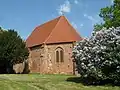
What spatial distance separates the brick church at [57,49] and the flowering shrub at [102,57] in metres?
25.1

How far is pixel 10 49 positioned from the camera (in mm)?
51656

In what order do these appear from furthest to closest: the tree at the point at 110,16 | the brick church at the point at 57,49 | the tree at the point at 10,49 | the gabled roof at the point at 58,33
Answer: the gabled roof at the point at 58,33 → the brick church at the point at 57,49 → the tree at the point at 10,49 → the tree at the point at 110,16

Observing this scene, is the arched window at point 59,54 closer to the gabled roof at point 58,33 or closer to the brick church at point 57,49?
the brick church at point 57,49

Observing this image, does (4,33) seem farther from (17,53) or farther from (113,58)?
(113,58)

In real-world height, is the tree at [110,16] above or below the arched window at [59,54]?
above

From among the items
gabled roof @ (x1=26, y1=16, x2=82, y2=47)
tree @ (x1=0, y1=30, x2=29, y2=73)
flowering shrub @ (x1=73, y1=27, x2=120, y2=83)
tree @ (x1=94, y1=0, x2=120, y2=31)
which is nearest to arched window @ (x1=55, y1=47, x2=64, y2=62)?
gabled roof @ (x1=26, y1=16, x2=82, y2=47)

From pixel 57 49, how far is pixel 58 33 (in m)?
2.89

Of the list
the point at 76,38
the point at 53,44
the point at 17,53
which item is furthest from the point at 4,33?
the point at 76,38

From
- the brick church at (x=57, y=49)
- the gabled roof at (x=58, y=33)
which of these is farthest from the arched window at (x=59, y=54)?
the gabled roof at (x=58, y=33)

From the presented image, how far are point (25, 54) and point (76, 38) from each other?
9.62 metres

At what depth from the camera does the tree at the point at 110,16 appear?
146 feet

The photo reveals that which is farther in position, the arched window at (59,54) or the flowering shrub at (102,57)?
the arched window at (59,54)

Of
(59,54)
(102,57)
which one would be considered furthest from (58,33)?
(102,57)

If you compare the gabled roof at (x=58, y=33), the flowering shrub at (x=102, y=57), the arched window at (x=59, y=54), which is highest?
the gabled roof at (x=58, y=33)
